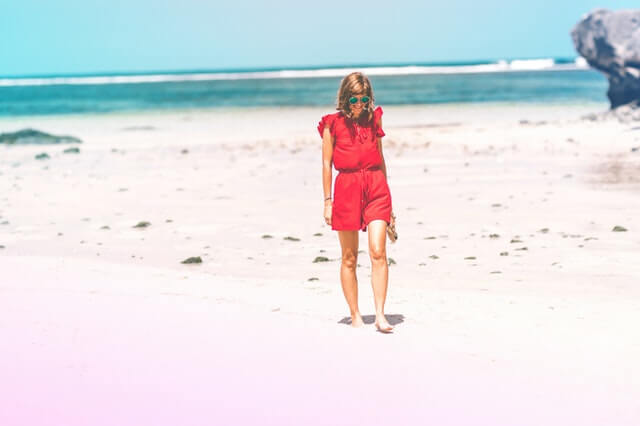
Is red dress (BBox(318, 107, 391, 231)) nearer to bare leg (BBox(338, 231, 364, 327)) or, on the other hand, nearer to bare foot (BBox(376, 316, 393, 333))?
bare leg (BBox(338, 231, 364, 327))

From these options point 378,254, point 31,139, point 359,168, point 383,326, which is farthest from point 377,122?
point 31,139

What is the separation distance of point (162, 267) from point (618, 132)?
14707mm

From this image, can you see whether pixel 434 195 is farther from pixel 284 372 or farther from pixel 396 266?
pixel 284 372

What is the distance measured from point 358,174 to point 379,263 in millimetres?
564

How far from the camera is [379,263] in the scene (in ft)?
17.8

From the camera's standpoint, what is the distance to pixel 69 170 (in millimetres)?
16688

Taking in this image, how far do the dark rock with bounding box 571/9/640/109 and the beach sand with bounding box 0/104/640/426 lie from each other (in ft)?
32.3

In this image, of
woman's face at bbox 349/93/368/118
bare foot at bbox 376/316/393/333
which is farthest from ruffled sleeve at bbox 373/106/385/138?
bare foot at bbox 376/316/393/333

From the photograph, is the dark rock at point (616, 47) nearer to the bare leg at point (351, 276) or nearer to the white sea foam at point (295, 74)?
the bare leg at point (351, 276)

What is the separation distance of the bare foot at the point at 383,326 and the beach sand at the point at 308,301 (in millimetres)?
64

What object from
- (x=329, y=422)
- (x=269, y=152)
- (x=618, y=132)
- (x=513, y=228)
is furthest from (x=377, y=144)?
(x=618, y=132)

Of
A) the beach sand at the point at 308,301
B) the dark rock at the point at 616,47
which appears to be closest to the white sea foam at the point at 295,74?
the dark rock at the point at 616,47

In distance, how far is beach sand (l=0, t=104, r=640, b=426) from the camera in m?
4.17

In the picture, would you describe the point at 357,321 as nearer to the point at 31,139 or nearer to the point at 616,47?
the point at 31,139
